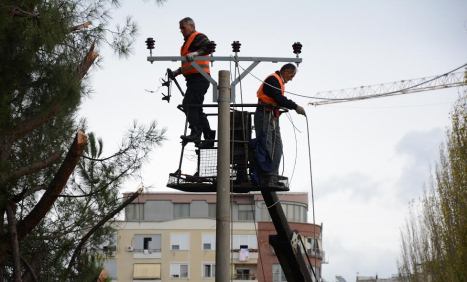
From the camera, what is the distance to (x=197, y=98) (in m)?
13.0

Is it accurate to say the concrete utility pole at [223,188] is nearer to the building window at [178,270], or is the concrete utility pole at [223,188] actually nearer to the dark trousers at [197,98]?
the dark trousers at [197,98]

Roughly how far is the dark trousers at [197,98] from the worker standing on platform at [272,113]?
70 cm

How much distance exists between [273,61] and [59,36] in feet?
10.8

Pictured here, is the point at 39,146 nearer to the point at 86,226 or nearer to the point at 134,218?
→ the point at 86,226

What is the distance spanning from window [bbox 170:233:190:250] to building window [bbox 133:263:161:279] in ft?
6.73

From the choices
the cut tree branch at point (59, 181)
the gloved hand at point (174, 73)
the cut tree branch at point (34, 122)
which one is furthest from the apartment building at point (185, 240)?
the gloved hand at point (174, 73)

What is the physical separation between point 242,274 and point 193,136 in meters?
65.4

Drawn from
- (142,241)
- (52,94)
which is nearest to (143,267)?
(142,241)

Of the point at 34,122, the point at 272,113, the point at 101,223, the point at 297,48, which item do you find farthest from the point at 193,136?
the point at 101,223

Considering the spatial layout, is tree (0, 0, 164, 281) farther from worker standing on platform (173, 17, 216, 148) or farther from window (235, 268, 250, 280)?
window (235, 268, 250, 280)

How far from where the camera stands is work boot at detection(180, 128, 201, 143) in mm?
12742

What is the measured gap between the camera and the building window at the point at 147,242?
7850 centimetres

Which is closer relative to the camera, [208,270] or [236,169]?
[236,169]

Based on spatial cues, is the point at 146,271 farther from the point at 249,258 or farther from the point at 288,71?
the point at 288,71
